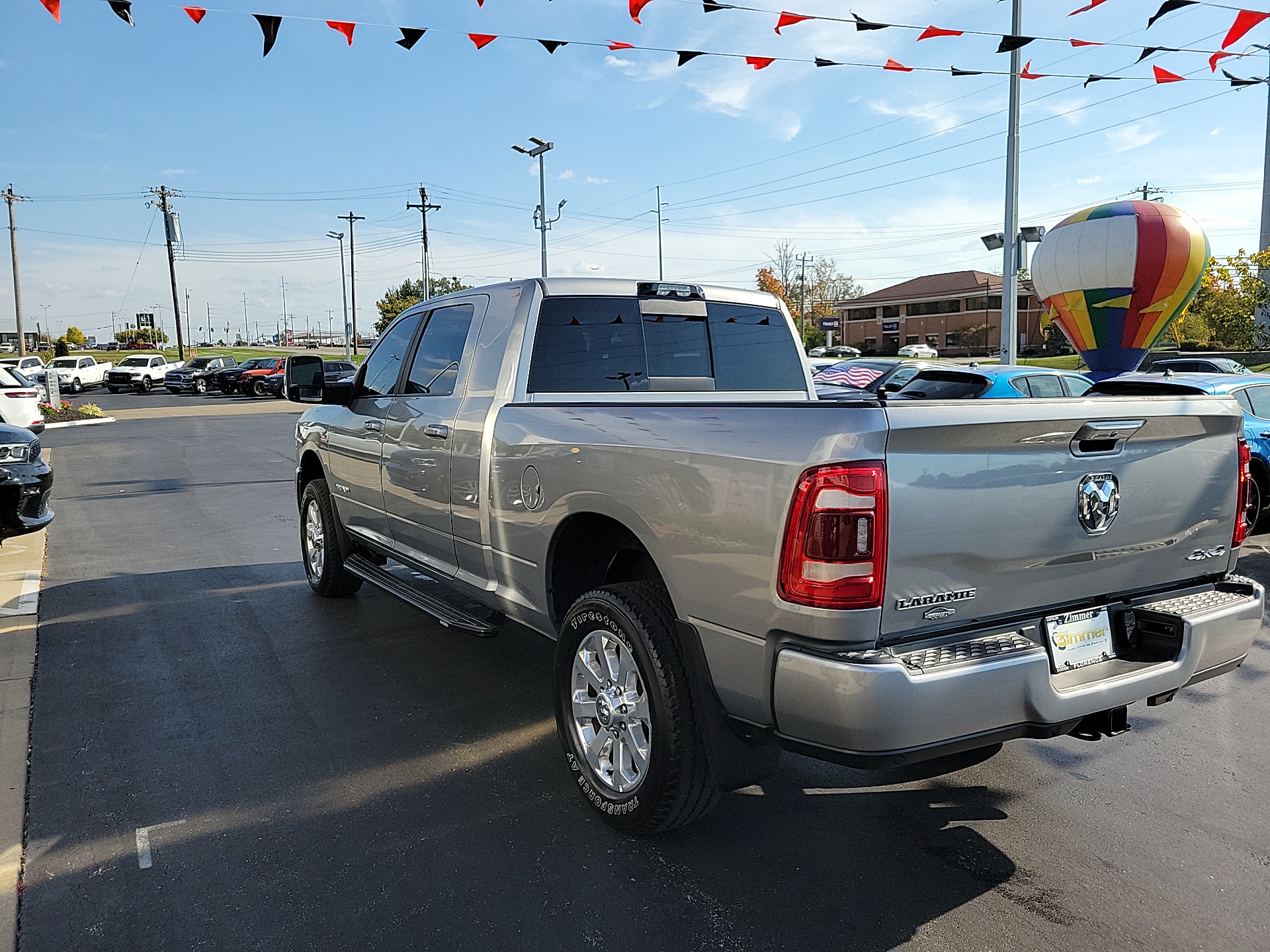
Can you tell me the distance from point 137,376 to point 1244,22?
50640mm

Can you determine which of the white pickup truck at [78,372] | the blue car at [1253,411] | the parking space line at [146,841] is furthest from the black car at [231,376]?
the parking space line at [146,841]

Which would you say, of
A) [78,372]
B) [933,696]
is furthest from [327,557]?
[78,372]

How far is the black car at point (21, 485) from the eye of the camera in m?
7.63

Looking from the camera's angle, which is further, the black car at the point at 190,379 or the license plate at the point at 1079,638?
the black car at the point at 190,379

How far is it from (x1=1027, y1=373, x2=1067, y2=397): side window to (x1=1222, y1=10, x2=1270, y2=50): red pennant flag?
421cm

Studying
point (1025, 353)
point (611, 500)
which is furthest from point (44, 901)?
point (1025, 353)

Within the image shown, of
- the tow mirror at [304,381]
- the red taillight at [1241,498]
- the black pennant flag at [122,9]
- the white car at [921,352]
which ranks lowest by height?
the red taillight at [1241,498]

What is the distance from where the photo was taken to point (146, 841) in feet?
11.1

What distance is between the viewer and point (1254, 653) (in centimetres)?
547

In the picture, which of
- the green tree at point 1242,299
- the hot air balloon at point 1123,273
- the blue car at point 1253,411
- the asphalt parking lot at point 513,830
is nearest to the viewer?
the asphalt parking lot at point 513,830

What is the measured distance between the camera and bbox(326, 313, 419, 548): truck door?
18.2ft

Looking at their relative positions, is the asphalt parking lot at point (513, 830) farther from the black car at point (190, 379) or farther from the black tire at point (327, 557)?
the black car at point (190, 379)

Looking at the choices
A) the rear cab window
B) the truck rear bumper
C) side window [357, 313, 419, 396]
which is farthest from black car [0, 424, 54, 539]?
the truck rear bumper

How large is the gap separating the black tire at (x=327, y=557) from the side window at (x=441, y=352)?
155cm
